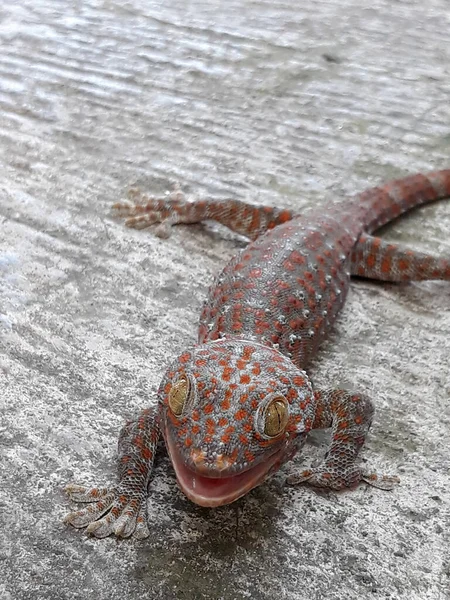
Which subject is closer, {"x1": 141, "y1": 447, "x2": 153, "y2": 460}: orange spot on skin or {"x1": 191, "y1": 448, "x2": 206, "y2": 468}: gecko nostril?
{"x1": 191, "y1": 448, "x2": 206, "y2": 468}: gecko nostril

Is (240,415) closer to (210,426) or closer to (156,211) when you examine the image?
(210,426)

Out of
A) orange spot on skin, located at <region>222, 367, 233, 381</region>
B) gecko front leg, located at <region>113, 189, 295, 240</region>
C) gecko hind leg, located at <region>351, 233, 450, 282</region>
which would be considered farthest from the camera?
gecko front leg, located at <region>113, 189, 295, 240</region>

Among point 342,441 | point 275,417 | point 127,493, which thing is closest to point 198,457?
point 275,417

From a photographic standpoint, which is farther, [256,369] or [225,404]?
[256,369]

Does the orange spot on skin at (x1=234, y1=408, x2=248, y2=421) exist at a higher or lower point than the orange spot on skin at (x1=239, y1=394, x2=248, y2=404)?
lower

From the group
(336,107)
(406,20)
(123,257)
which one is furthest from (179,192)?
(406,20)

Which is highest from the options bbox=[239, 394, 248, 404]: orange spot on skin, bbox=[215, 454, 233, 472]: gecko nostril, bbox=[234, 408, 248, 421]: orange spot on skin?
bbox=[239, 394, 248, 404]: orange spot on skin

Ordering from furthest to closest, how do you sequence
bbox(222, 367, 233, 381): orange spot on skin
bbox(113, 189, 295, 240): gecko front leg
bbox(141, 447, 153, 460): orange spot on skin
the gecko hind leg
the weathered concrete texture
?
bbox(113, 189, 295, 240): gecko front leg → the gecko hind leg → bbox(141, 447, 153, 460): orange spot on skin → the weathered concrete texture → bbox(222, 367, 233, 381): orange spot on skin

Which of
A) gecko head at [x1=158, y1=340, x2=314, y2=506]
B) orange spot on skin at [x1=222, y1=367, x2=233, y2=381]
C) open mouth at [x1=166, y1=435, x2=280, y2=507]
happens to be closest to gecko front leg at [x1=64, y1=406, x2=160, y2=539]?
gecko head at [x1=158, y1=340, x2=314, y2=506]

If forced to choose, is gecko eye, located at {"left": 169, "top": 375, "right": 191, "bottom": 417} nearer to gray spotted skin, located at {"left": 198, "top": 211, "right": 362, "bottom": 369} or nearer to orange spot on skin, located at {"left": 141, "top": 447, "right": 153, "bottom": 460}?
orange spot on skin, located at {"left": 141, "top": 447, "right": 153, "bottom": 460}
